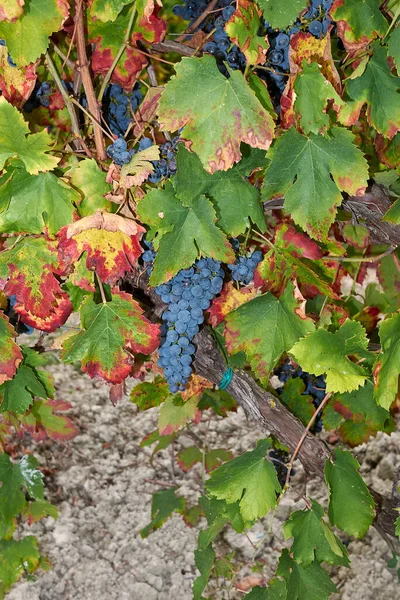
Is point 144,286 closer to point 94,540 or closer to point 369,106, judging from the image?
point 369,106

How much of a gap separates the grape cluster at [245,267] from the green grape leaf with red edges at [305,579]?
1.72 feet

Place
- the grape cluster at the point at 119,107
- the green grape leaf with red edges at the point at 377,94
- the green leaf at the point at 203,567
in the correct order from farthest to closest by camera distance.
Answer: the green leaf at the point at 203,567 < the grape cluster at the point at 119,107 < the green grape leaf with red edges at the point at 377,94

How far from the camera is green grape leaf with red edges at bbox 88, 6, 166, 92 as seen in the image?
3.72 feet

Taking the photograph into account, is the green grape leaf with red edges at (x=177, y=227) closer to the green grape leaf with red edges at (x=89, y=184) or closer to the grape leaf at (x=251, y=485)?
the green grape leaf with red edges at (x=89, y=184)

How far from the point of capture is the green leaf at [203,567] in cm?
176

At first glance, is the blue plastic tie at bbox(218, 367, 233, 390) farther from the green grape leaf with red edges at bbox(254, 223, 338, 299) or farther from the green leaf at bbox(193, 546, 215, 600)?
the green leaf at bbox(193, 546, 215, 600)

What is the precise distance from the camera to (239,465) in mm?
1241

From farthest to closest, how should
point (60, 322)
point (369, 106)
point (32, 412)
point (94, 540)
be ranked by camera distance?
point (94, 540), point (32, 412), point (60, 322), point (369, 106)

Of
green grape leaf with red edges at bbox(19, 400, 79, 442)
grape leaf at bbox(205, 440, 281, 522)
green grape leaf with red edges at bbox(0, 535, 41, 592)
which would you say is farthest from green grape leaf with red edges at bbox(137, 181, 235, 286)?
green grape leaf with red edges at bbox(0, 535, 41, 592)

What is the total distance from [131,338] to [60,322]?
0.15m

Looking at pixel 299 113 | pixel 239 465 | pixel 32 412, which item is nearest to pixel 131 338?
pixel 239 465

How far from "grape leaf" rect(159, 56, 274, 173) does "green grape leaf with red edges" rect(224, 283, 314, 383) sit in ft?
0.93

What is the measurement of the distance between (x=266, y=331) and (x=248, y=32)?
45 cm

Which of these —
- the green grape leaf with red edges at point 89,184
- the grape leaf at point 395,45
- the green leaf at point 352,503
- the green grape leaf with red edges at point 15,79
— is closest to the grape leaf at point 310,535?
the green leaf at point 352,503
